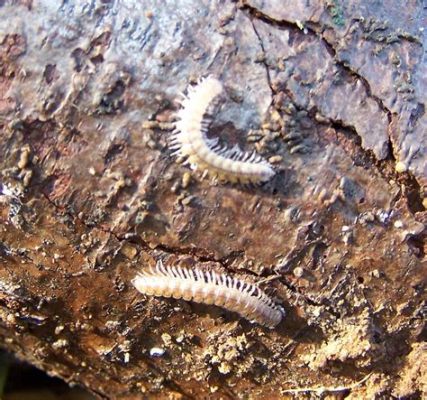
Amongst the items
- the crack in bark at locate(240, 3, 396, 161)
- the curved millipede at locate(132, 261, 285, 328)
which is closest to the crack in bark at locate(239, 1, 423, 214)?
the crack in bark at locate(240, 3, 396, 161)

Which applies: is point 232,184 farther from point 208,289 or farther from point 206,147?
point 208,289

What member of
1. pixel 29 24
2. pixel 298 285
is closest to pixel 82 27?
A: pixel 29 24

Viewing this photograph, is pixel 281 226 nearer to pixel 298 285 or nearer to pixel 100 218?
pixel 298 285

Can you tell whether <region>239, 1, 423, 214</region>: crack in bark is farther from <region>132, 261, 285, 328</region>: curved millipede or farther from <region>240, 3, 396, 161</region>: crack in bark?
<region>132, 261, 285, 328</region>: curved millipede

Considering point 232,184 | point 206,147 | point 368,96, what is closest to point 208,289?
point 232,184

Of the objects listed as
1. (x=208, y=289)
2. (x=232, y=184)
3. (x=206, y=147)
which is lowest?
(x=208, y=289)
